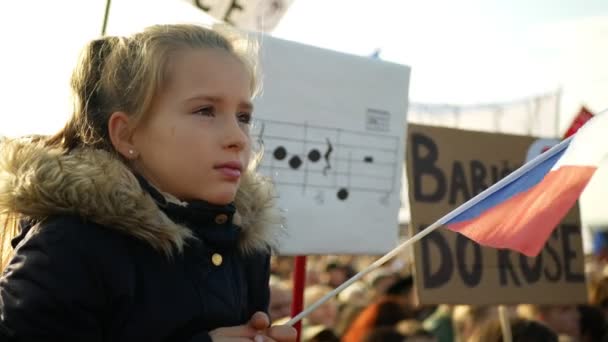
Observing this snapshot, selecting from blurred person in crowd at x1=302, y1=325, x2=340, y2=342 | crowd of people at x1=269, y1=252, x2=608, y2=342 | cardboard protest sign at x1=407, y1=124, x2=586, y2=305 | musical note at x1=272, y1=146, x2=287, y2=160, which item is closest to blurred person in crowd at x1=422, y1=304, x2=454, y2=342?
crowd of people at x1=269, y1=252, x2=608, y2=342

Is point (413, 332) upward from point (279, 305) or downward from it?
downward

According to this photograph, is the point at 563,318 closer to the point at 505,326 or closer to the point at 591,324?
the point at 591,324

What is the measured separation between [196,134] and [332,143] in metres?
1.09

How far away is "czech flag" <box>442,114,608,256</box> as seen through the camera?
60.8 inches

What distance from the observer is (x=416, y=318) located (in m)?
4.00

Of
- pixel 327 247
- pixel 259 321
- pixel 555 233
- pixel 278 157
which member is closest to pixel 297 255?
pixel 327 247

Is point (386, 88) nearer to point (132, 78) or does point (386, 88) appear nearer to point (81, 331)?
point (132, 78)

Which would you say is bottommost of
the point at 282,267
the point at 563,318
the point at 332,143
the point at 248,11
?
the point at 282,267

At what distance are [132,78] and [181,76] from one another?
0.26ft

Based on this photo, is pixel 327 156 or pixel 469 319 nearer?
pixel 327 156

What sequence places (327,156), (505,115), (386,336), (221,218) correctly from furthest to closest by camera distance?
(505,115) → (386,336) → (327,156) → (221,218)

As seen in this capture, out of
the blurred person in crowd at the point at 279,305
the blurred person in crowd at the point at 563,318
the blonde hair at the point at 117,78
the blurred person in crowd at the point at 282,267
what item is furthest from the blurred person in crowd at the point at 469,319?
the blonde hair at the point at 117,78

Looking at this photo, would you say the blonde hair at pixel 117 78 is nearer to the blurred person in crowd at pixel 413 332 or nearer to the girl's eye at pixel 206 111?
the girl's eye at pixel 206 111

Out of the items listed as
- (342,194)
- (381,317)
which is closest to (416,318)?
(381,317)
